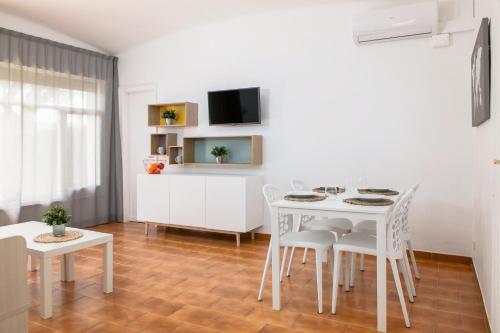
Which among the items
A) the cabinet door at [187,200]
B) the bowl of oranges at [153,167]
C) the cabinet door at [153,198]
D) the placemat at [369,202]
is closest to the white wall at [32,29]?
the bowl of oranges at [153,167]

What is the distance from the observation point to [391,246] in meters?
2.42

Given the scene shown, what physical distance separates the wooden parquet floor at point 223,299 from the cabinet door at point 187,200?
735mm

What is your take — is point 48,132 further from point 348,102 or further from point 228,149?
point 348,102

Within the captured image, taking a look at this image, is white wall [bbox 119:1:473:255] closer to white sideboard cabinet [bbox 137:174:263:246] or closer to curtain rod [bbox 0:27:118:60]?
white sideboard cabinet [bbox 137:174:263:246]

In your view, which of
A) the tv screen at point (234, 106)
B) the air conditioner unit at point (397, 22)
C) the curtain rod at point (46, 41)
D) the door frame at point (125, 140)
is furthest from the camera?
the door frame at point (125, 140)

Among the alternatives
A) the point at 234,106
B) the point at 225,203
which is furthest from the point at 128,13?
the point at 225,203

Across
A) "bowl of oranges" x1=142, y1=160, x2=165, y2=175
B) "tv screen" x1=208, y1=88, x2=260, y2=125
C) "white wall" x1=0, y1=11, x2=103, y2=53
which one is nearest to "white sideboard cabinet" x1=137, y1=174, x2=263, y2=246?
"bowl of oranges" x1=142, y1=160, x2=165, y2=175

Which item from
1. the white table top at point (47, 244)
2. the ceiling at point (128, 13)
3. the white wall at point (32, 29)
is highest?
the ceiling at point (128, 13)

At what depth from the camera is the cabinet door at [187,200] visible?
15.3 ft

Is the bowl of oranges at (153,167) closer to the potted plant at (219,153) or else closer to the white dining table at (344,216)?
the potted plant at (219,153)

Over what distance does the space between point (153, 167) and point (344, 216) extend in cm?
344

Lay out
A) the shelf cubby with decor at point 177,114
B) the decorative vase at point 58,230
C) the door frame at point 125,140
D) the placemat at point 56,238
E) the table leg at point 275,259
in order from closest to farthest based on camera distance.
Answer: the table leg at point 275,259, the placemat at point 56,238, the decorative vase at point 58,230, the shelf cubby with decor at point 177,114, the door frame at point 125,140

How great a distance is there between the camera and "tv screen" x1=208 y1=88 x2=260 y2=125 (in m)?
4.58

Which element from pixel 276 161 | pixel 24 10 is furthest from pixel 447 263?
pixel 24 10
